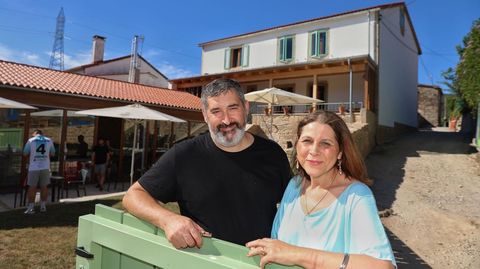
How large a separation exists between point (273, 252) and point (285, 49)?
1907 centimetres

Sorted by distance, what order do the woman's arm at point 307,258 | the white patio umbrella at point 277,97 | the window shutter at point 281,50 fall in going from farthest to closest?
the window shutter at point 281,50 < the white patio umbrella at point 277,97 < the woman's arm at point 307,258

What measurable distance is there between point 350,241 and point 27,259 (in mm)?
4714

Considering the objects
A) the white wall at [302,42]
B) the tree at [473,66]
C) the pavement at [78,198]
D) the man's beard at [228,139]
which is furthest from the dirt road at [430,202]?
the pavement at [78,198]

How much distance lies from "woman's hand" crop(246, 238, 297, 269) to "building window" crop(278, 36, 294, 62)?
734 inches

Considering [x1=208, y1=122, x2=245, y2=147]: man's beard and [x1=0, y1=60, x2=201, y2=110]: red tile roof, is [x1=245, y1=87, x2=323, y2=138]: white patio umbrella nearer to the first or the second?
[x1=0, y1=60, x2=201, y2=110]: red tile roof

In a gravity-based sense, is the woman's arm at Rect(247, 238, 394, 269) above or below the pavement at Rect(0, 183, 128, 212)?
above

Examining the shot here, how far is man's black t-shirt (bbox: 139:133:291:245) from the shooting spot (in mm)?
1740

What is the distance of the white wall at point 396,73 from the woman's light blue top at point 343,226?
53.2 ft

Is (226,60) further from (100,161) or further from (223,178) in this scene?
(223,178)

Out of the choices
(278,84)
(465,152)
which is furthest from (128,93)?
(465,152)

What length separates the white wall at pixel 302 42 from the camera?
16.5 m

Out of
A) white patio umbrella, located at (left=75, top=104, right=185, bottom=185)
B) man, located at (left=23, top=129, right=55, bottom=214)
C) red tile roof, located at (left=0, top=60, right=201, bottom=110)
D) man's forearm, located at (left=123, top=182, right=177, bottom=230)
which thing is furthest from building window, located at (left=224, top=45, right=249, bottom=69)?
man's forearm, located at (left=123, top=182, right=177, bottom=230)

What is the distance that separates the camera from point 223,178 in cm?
179

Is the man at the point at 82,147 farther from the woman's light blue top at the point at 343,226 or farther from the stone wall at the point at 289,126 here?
the woman's light blue top at the point at 343,226
